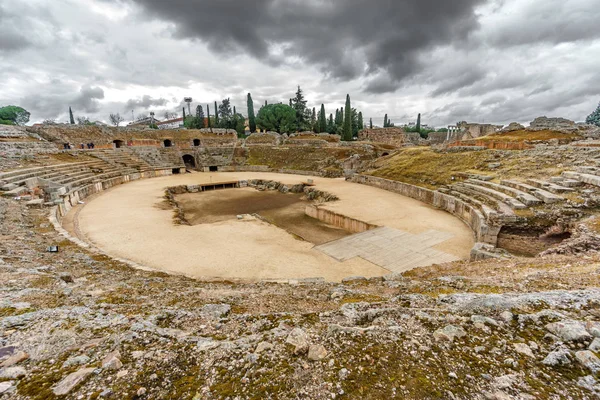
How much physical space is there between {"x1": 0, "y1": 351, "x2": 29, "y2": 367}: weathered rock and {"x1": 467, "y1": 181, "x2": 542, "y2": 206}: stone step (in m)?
14.7

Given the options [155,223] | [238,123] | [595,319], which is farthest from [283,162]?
[595,319]

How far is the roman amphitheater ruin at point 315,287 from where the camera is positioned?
1.99 meters

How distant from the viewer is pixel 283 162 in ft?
119

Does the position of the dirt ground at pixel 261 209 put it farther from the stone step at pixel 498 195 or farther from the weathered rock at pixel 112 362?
the weathered rock at pixel 112 362

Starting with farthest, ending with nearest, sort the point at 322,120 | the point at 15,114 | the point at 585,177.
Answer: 1. the point at 15,114
2. the point at 322,120
3. the point at 585,177

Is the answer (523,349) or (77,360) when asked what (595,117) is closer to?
(523,349)

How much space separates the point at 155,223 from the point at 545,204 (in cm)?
1747

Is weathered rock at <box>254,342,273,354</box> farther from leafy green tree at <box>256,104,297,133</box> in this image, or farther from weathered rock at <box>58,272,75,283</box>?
leafy green tree at <box>256,104,297,133</box>

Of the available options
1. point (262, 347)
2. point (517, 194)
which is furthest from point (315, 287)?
point (517, 194)

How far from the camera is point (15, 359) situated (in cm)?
212

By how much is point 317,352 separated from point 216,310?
182 centimetres

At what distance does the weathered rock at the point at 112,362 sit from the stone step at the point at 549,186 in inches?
606

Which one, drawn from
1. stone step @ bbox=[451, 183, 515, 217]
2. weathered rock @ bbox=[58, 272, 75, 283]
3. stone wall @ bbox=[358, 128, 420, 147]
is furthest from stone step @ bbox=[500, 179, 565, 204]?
stone wall @ bbox=[358, 128, 420, 147]

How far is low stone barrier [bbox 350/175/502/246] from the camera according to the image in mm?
10293
